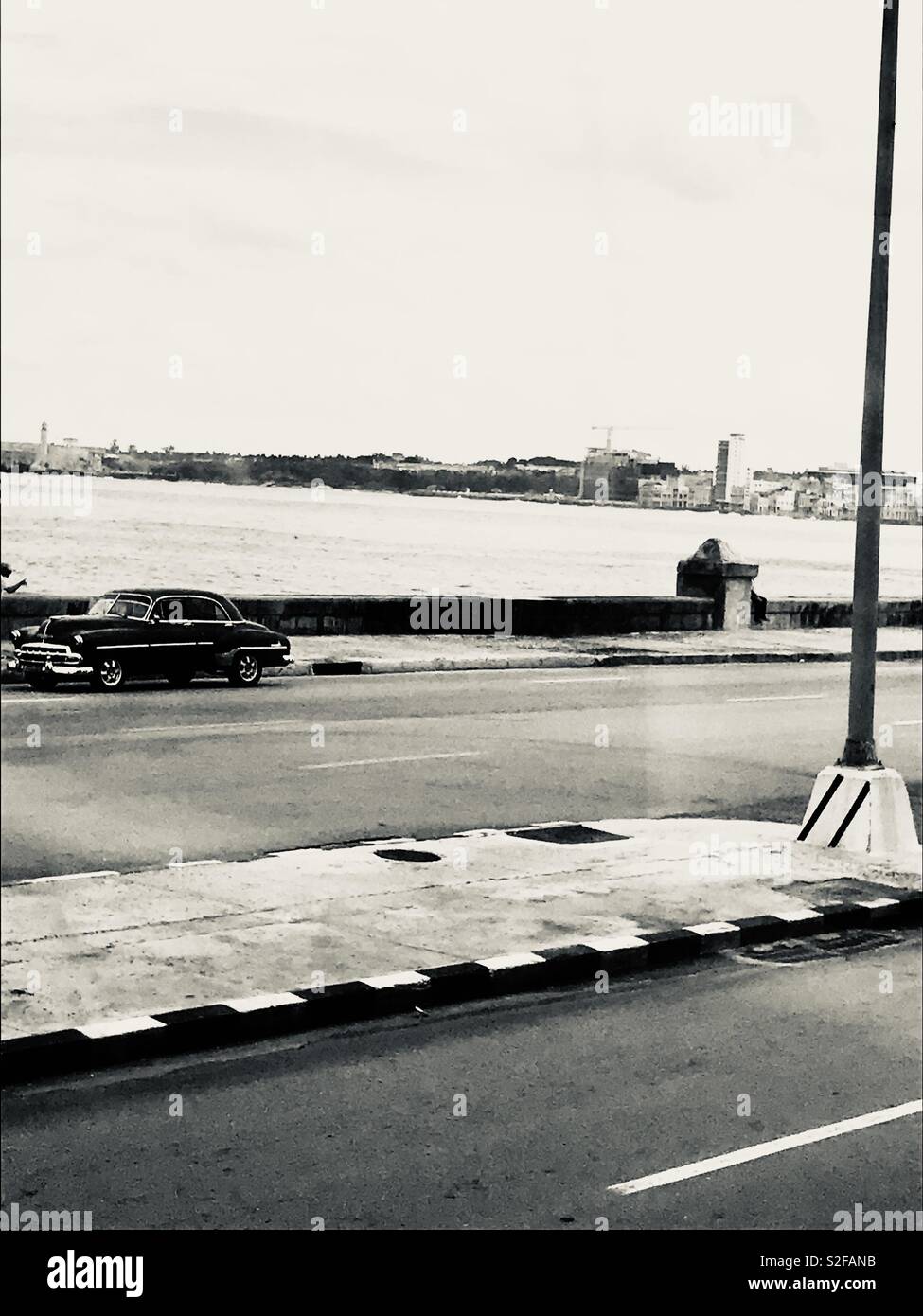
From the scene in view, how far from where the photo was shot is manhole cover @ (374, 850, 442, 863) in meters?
12.5

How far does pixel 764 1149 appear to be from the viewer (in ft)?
23.3

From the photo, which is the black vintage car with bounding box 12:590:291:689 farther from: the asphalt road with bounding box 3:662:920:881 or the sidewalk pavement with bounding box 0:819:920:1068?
the sidewalk pavement with bounding box 0:819:920:1068

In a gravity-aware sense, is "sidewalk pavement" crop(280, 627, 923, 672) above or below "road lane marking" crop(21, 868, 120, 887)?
below

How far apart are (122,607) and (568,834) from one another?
477 inches

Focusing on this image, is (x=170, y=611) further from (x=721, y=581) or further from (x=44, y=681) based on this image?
(x=721, y=581)

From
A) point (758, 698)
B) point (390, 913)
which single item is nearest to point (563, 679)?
point (758, 698)

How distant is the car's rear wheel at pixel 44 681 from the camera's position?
75.9ft

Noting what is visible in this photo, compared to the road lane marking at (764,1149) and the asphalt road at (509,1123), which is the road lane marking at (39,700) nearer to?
the asphalt road at (509,1123)

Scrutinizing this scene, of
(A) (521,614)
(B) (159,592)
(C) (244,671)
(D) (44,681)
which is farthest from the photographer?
(A) (521,614)

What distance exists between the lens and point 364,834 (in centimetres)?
1400

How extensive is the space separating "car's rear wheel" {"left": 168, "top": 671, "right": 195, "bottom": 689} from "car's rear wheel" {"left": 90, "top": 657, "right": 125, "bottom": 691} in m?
0.98

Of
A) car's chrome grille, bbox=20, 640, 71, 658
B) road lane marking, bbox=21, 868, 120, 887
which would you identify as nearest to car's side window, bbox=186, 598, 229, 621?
car's chrome grille, bbox=20, 640, 71, 658

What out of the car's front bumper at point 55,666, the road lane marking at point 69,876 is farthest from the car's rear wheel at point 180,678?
the road lane marking at point 69,876
